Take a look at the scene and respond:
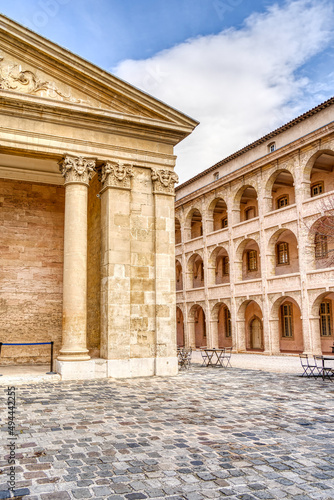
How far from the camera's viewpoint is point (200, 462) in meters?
4.97

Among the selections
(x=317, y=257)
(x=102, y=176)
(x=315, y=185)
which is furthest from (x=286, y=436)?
(x=315, y=185)

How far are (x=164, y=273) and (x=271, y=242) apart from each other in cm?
1571

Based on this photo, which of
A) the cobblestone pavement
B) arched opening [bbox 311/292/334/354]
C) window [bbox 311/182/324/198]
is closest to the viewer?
the cobblestone pavement

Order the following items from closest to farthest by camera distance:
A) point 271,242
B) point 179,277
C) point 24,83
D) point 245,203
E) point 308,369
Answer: point 24,83 → point 308,369 → point 271,242 → point 245,203 → point 179,277

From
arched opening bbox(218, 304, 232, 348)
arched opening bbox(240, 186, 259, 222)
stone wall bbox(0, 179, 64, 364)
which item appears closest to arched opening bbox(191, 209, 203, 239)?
arched opening bbox(240, 186, 259, 222)

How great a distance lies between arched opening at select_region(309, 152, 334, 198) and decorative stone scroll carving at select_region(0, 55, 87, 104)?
57.7ft

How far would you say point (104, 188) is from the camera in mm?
13773

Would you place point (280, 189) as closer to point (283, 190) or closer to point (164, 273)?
point (283, 190)

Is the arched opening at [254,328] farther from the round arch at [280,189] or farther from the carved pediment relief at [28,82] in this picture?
the carved pediment relief at [28,82]

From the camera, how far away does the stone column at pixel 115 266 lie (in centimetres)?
1265

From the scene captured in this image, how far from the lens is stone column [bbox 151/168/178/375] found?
1324 cm

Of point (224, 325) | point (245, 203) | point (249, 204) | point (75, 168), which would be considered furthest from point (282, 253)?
point (75, 168)

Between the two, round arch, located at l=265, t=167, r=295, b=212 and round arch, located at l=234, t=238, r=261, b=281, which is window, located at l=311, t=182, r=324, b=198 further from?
round arch, located at l=234, t=238, r=261, b=281

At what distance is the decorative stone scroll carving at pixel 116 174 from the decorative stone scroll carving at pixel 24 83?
7.34ft
